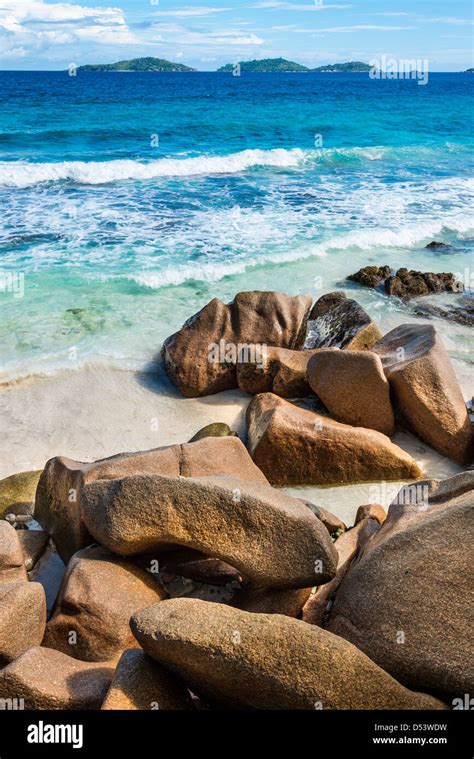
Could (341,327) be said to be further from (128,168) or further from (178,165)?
(178,165)

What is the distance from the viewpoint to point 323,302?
31.9 feet

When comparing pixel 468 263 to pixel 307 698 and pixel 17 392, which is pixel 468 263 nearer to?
pixel 17 392

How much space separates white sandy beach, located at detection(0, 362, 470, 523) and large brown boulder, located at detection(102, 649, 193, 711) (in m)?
2.99

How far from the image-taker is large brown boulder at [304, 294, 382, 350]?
335 inches

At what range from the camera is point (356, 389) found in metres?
7.20

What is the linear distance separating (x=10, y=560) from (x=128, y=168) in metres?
20.2

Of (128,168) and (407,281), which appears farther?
(128,168)

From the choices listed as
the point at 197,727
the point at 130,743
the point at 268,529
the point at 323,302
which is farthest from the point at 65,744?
the point at 323,302

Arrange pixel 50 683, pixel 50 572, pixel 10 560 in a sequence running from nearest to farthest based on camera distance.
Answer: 1. pixel 50 683
2. pixel 10 560
3. pixel 50 572

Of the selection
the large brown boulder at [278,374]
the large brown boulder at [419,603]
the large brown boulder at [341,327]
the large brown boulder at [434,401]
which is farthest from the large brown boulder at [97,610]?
the large brown boulder at [341,327]

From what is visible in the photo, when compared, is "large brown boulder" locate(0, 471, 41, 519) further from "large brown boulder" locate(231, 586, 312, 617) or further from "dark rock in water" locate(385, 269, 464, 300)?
"dark rock in water" locate(385, 269, 464, 300)

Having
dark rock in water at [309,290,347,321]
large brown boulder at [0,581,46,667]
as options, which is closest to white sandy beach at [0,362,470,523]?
dark rock in water at [309,290,347,321]

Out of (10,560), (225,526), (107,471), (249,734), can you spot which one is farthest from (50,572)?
(249,734)

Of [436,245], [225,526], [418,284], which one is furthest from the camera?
[436,245]
